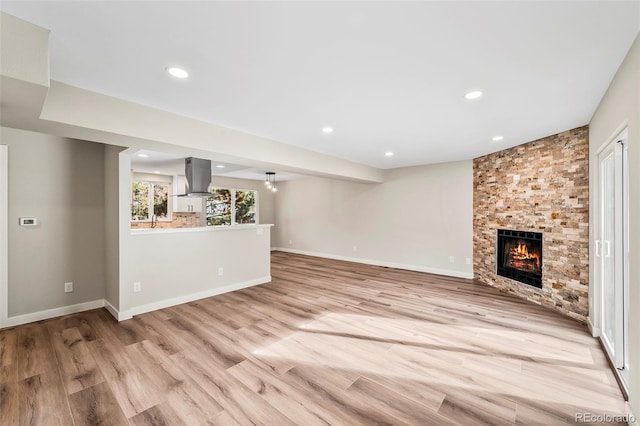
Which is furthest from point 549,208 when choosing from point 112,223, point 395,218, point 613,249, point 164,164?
point 164,164

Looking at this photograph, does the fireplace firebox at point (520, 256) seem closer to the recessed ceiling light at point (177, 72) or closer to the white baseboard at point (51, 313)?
the recessed ceiling light at point (177, 72)

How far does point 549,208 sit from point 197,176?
586cm

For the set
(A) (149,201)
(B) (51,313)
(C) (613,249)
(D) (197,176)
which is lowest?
(B) (51,313)

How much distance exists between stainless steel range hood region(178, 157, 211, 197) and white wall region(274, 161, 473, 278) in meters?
3.82


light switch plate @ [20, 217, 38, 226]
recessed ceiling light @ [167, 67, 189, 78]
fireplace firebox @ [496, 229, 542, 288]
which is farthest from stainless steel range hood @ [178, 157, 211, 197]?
fireplace firebox @ [496, 229, 542, 288]

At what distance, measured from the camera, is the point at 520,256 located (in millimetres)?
4609

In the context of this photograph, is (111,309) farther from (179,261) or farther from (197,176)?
(197,176)

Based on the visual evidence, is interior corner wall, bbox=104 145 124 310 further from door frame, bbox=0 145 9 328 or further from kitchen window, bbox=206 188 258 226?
kitchen window, bbox=206 188 258 226

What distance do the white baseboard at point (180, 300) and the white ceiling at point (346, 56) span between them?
8.64 ft

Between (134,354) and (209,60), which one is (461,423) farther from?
(209,60)

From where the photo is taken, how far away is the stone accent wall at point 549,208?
3514 millimetres

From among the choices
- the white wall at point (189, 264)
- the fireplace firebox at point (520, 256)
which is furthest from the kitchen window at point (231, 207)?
the fireplace firebox at point (520, 256)

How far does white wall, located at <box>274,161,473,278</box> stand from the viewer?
5848 millimetres

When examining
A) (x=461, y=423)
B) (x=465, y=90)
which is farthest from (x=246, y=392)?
(x=465, y=90)
